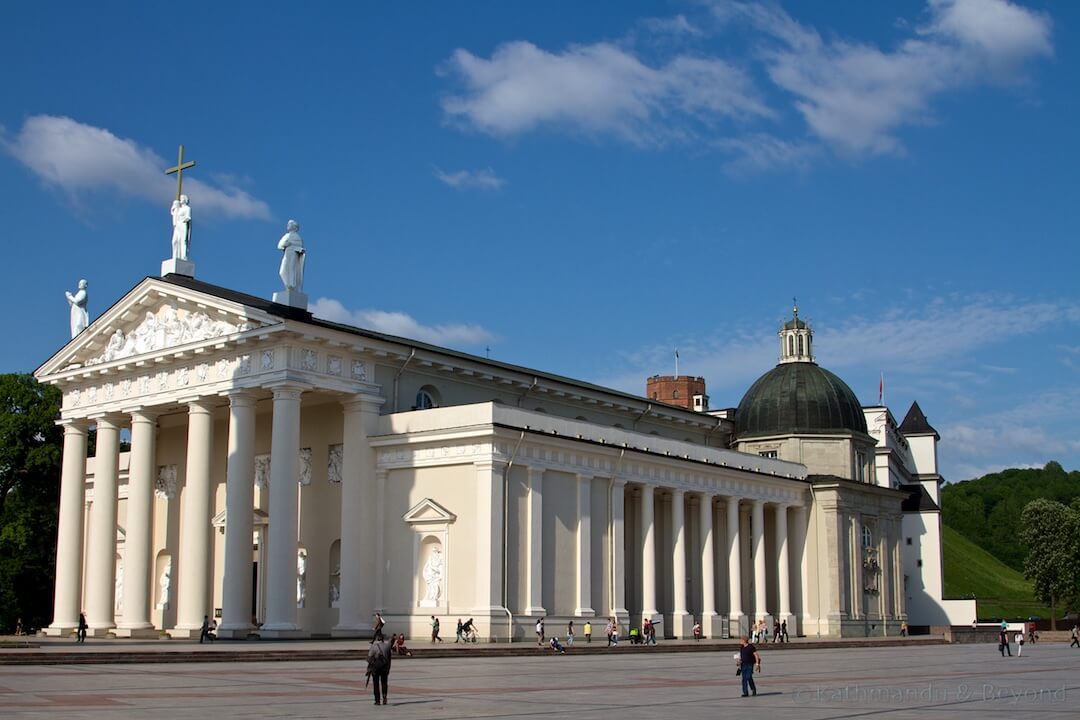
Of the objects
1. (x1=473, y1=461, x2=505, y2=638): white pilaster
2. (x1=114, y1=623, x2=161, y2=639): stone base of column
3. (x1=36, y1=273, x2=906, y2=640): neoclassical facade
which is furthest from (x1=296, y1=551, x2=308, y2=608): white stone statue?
(x1=473, y1=461, x2=505, y2=638): white pilaster

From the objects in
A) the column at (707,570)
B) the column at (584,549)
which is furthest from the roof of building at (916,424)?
the column at (584,549)

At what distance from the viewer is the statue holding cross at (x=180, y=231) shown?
4756 centimetres

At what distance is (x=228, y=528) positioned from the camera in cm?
4256

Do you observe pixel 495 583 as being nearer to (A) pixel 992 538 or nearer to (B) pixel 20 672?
(B) pixel 20 672

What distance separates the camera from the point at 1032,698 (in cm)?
2112

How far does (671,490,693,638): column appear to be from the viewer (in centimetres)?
5119

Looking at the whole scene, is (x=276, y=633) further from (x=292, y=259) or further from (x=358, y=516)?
(x=292, y=259)

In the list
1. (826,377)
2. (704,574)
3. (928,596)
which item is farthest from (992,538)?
(704,574)

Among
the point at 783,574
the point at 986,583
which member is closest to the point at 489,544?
the point at 783,574

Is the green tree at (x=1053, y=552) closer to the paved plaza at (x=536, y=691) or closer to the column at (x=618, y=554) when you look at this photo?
the column at (x=618, y=554)

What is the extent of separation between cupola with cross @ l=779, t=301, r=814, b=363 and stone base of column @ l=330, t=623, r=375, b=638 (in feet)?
117

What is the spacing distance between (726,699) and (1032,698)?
204 inches

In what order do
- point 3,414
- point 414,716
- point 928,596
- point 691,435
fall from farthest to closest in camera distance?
1. point 928,596
2. point 691,435
3. point 3,414
4. point 414,716

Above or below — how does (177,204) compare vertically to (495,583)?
above
